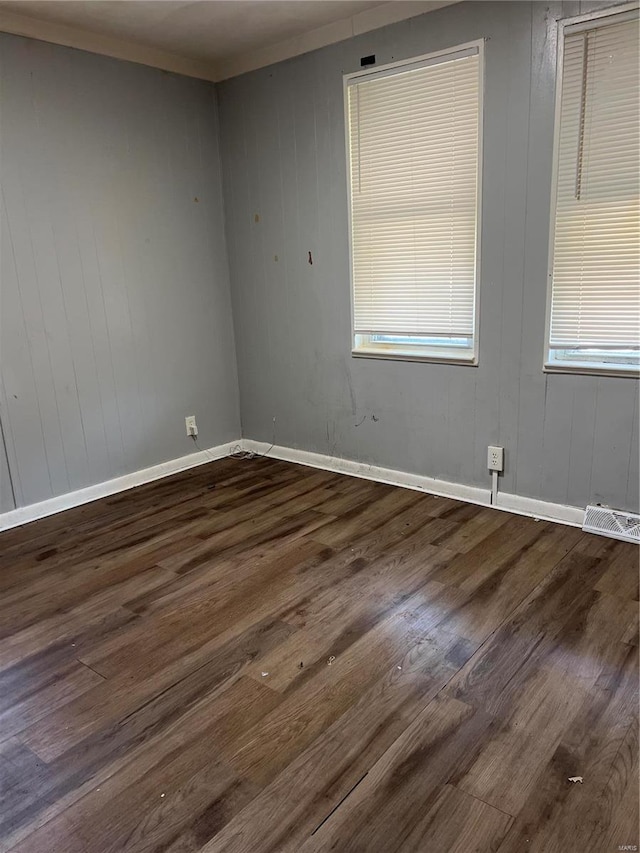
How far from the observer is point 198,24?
3205mm

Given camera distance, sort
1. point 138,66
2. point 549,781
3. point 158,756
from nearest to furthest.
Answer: point 549,781, point 158,756, point 138,66

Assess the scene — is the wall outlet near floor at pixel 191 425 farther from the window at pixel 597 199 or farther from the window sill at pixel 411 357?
the window at pixel 597 199

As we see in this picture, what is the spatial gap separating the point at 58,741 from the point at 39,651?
20.0 inches

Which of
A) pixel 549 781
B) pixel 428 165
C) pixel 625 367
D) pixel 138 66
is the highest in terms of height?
pixel 138 66

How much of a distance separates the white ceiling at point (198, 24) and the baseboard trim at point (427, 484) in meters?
2.49

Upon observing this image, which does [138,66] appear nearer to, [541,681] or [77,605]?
[77,605]

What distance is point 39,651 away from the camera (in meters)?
2.16

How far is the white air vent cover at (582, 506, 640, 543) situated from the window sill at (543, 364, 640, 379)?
2.17ft

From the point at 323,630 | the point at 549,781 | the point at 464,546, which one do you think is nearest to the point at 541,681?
the point at 549,781

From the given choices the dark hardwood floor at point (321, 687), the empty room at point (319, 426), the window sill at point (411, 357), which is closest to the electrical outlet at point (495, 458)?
the empty room at point (319, 426)

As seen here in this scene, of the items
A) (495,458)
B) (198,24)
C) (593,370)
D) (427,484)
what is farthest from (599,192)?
(198,24)

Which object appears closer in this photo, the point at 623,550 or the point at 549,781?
the point at 549,781

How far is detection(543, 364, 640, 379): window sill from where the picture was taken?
2701 millimetres

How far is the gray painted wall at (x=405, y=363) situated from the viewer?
9.20 ft
